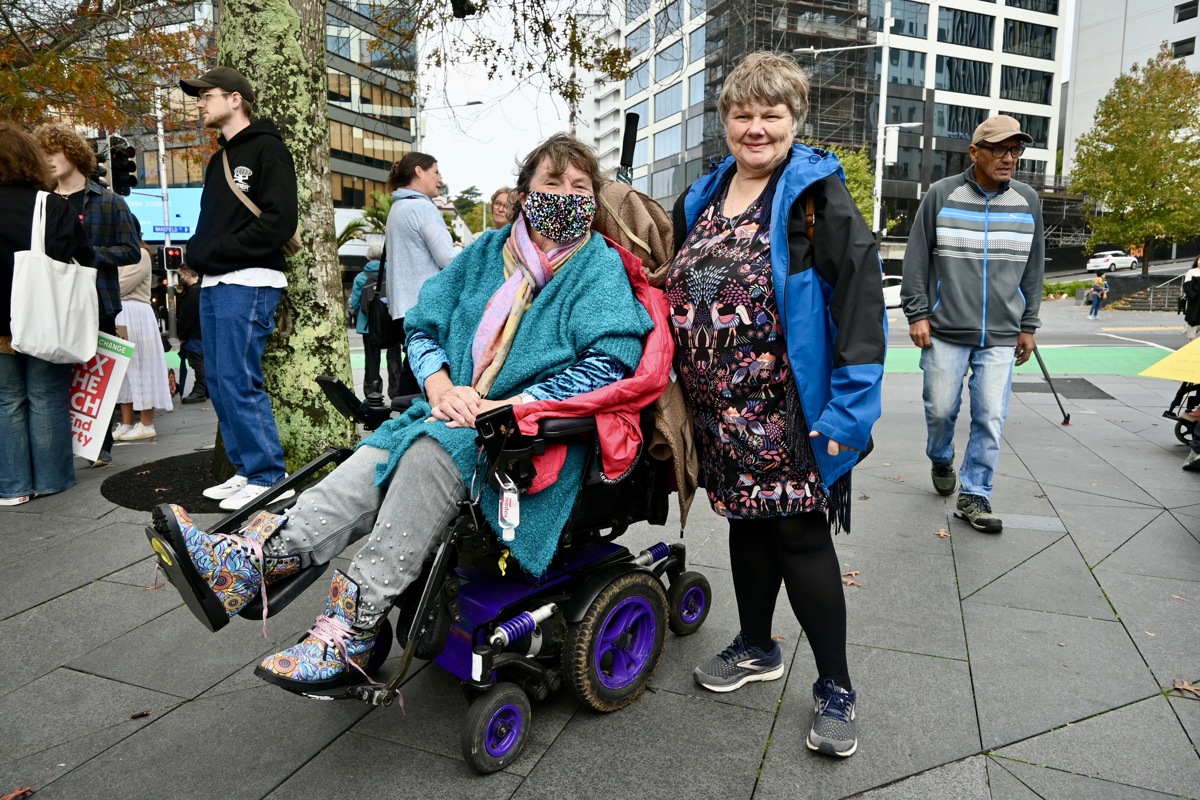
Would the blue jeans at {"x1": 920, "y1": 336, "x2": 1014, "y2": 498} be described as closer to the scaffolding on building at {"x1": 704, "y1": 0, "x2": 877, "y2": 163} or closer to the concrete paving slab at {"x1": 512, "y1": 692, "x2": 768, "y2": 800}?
the concrete paving slab at {"x1": 512, "y1": 692, "x2": 768, "y2": 800}

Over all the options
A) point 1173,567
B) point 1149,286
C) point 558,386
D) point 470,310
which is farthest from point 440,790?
point 1149,286

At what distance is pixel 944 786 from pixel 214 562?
211 centimetres

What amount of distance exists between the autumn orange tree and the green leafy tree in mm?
37651

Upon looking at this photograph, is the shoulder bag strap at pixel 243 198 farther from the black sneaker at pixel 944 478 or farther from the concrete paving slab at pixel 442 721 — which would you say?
the black sneaker at pixel 944 478

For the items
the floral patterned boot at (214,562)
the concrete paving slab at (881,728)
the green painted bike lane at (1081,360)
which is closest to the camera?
the floral patterned boot at (214,562)

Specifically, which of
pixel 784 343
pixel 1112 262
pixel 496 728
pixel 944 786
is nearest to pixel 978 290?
pixel 784 343

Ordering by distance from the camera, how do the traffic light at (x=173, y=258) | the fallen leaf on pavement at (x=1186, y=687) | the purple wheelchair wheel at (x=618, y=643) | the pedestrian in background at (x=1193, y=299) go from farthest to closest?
the traffic light at (x=173, y=258), the pedestrian in background at (x=1193, y=299), the fallen leaf on pavement at (x=1186, y=687), the purple wheelchair wheel at (x=618, y=643)

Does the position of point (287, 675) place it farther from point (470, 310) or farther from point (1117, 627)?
point (1117, 627)

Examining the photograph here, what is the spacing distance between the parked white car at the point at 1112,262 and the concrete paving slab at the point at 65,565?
50.9m

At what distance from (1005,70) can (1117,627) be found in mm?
63969

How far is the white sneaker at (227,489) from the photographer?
4.77 m

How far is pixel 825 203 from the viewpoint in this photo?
A: 7.79ft

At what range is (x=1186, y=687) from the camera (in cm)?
277

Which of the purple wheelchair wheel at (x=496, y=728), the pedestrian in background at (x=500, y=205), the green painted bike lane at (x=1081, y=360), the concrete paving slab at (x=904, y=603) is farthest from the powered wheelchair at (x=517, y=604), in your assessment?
the green painted bike lane at (x=1081, y=360)
